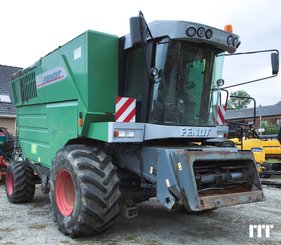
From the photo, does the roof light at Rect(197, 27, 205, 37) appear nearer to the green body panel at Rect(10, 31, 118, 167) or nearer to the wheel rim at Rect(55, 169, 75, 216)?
the green body panel at Rect(10, 31, 118, 167)

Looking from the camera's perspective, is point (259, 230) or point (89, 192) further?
point (259, 230)

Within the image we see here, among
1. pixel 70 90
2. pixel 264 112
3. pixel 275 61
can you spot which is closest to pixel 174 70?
pixel 275 61

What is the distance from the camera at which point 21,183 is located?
23.5 feet

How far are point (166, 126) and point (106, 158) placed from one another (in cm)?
88

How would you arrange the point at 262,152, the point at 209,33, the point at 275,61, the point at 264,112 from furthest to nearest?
the point at 264,112, the point at 262,152, the point at 275,61, the point at 209,33

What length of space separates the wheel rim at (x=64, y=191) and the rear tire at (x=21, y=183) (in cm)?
227

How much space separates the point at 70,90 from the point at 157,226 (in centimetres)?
240

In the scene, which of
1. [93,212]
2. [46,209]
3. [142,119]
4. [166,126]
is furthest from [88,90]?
[46,209]

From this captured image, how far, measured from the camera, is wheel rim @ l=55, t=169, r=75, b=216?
16.7 ft

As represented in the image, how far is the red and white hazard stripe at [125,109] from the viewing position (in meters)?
4.79

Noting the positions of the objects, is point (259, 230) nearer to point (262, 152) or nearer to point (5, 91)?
point (262, 152)

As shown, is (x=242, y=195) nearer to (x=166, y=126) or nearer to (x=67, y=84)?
(x=166, y=126)

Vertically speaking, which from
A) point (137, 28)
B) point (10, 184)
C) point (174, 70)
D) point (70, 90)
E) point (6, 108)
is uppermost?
point (137, 28)

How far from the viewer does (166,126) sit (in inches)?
187
